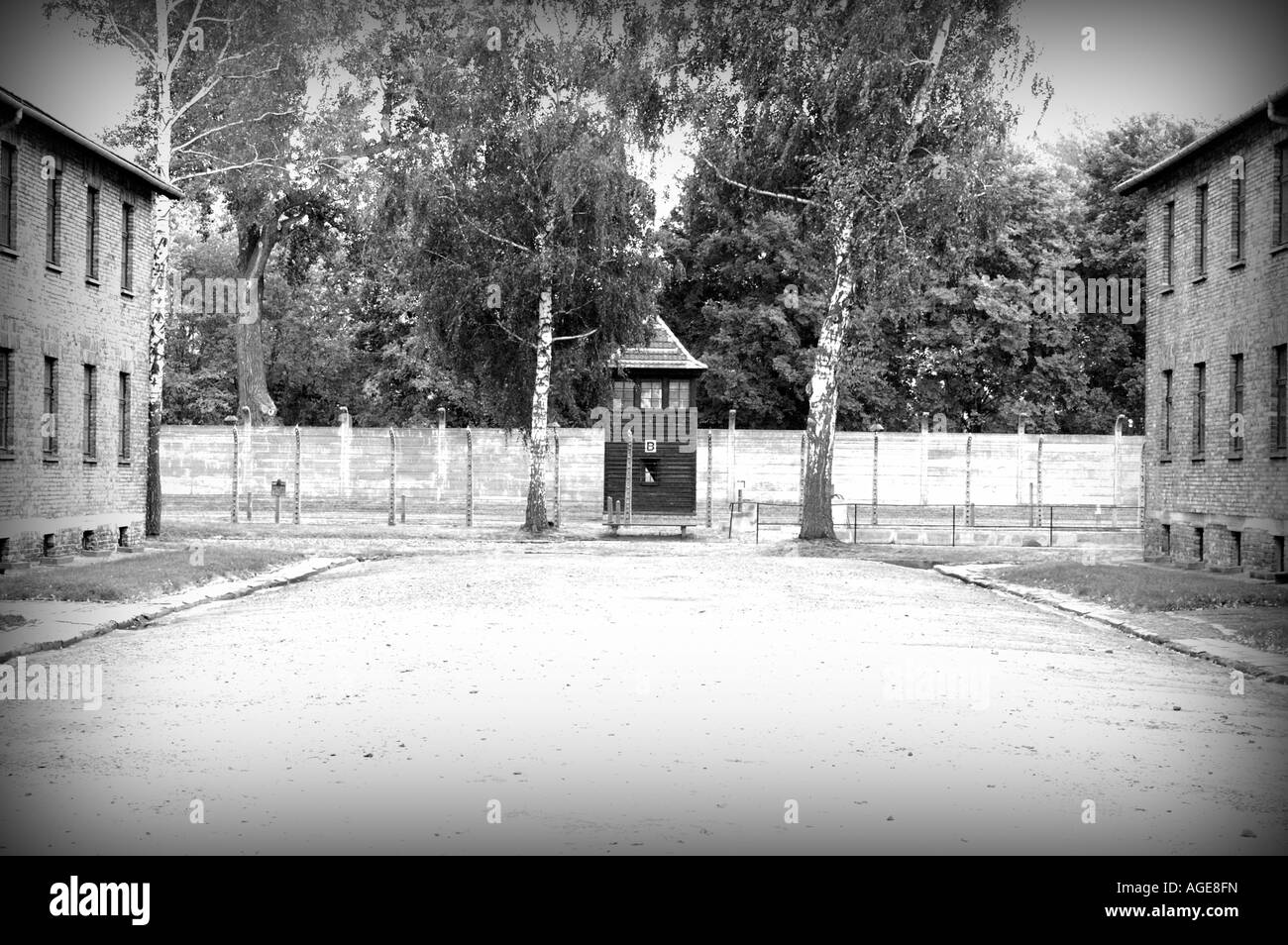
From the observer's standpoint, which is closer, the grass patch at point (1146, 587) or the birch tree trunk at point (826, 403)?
the grass patch at point (1146, 587)

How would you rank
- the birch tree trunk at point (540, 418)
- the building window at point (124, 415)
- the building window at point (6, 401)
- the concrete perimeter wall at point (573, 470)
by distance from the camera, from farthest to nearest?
the concrete perimeter wall at point (573, 470) → the birch tree trunk at point (540, 418) → the building window at point (124, 415) → the building window at point (6, 401)

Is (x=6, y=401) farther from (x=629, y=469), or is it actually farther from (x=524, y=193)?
(x=629, y=469)

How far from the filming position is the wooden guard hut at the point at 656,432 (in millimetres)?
44031

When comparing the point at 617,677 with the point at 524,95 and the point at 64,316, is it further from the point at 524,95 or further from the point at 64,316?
the point at 524,95

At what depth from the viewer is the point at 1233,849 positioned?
6094 millimetres

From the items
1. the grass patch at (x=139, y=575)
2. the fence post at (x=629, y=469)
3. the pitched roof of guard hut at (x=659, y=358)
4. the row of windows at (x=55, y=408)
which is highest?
the pitched roof of guard hut at (x=659, y=358)

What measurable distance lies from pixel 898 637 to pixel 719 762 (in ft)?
22.0

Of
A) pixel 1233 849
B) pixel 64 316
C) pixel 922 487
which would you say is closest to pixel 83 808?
pixel 1233 849

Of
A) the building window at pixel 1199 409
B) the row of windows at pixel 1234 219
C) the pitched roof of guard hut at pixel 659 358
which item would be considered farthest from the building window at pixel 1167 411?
the pitched roof of guard hut at pixel 659 358

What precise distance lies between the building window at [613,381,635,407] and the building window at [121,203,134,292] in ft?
60.8

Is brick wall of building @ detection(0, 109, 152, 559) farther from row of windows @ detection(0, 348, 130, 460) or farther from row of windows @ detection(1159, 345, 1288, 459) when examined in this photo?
row of windows @ detection(1159, 345, 1288, 459)

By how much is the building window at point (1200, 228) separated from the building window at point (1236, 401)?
81.8 inches

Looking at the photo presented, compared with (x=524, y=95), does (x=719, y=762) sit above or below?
below

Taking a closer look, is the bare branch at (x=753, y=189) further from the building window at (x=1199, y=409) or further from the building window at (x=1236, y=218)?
the building window at (x=1236, y=218)
